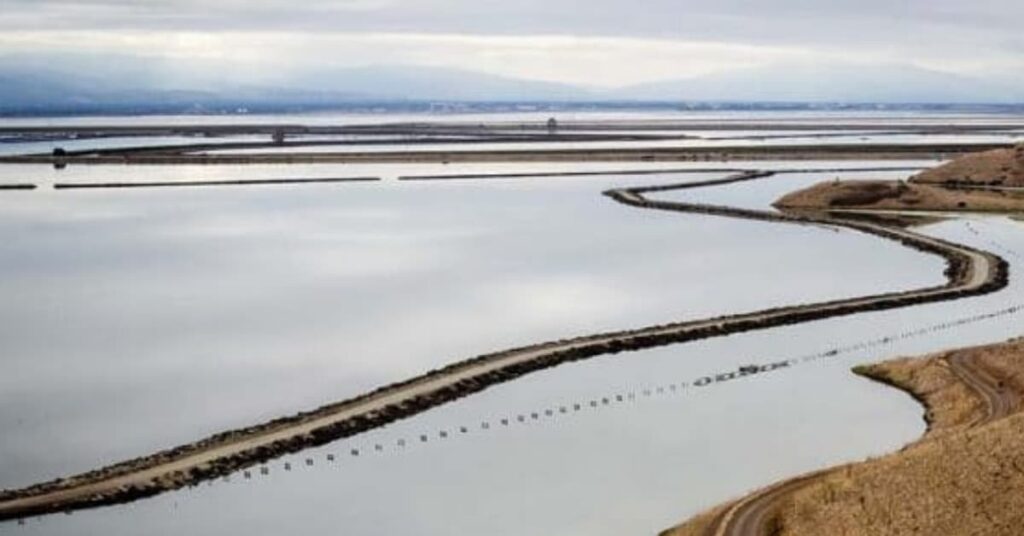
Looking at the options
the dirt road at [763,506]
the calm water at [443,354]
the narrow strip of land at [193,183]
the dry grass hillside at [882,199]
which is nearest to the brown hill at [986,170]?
the dry grass hillside at [882,199]

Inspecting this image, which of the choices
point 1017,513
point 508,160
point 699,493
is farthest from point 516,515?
point 508,160

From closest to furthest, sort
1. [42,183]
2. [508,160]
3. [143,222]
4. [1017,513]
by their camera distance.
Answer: [1017,513] → [143,222] → [42,183] → [508,160]

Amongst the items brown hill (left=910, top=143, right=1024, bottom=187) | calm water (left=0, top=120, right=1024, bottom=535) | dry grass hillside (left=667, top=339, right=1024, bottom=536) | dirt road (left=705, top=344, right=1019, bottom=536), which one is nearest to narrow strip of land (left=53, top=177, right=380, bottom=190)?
calm water (left=0, top=120, right=1024, bottom=535)

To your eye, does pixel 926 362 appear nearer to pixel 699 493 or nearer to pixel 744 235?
pixel 699 493

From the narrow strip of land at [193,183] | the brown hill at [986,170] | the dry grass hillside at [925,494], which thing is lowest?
the dry grass hillside at [925,494]

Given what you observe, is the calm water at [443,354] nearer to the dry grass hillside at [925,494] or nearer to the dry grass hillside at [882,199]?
the dry grass hillside at [925,494]

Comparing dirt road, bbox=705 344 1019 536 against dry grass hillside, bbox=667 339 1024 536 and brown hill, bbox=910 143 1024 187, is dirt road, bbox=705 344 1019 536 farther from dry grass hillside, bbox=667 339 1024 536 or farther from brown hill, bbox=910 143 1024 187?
brown hill, bbox=910 143 1024 187
